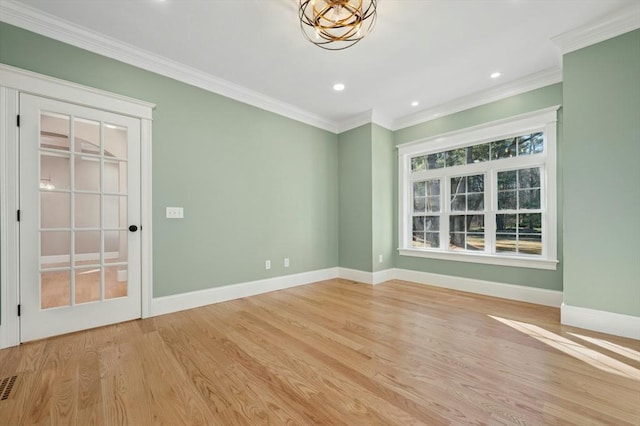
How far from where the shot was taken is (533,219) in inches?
132

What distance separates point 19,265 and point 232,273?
6.15 feet

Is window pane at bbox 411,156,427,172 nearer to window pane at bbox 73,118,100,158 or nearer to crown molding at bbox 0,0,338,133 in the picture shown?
crown molding at bbox 0,0,338,133

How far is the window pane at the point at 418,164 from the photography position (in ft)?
14.7

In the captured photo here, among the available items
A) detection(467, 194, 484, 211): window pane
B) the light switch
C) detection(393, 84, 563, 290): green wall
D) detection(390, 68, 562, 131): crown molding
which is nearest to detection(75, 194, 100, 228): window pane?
the light switch

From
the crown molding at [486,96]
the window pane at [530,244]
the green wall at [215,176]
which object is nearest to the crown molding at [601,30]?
the crown molding at [486,96]

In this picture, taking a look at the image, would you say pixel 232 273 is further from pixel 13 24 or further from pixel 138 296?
pixel 13 24

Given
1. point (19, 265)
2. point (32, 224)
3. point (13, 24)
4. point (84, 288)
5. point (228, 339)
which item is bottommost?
point (228, 339)

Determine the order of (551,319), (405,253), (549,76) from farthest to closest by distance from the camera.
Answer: (405,253) < (549,76) < (551,319)

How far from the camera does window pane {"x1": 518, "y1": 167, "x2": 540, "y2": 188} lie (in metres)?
3.34

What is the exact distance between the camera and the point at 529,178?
11.1 feet

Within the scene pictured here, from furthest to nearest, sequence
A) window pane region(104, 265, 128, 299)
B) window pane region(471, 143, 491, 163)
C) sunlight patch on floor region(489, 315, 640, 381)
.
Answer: window pane region(471, 143, 491, 163) < window pane region(104, 265, 128, 299) < sunlight patch on floor region(489, 315, 640, 381)

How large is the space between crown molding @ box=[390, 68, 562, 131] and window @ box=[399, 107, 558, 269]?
1.12 ft

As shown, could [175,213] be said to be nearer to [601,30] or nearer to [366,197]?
[366,197]

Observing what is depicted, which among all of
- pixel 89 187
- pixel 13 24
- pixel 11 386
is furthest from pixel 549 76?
pixel 11 386
